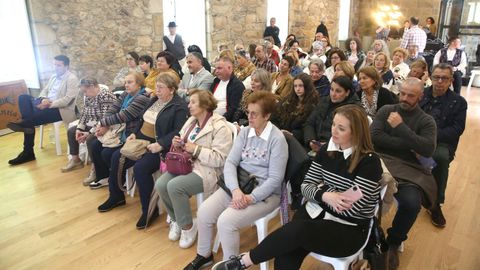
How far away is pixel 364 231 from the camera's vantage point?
5.60ft

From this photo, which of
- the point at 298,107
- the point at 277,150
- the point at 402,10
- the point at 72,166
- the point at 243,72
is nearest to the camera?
the point at 277,150

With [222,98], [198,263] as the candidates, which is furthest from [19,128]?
[198,263]

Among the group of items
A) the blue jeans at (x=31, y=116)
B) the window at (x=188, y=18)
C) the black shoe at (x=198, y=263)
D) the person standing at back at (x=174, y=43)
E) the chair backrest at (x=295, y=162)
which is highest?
the window at (x=188, y=18)

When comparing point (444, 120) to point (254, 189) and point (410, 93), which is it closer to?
point (410, 93)

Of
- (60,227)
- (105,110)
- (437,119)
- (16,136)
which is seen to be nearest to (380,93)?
(437,119)

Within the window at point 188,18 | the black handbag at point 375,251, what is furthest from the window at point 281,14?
the black handbag at point 375,251

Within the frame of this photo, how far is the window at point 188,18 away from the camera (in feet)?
21.9

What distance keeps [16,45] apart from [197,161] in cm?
414

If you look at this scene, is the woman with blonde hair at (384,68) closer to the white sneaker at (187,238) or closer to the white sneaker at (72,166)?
the white sneaker at (187,238)

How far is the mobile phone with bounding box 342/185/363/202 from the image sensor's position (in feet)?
5.36

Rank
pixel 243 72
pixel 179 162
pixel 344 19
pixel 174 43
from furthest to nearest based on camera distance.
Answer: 1. pixel 344 19
2. pixel 174 43
3. pixel 243 72
4. pixel 179 162

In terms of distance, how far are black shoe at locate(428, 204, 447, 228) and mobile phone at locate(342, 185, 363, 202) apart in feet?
4.35

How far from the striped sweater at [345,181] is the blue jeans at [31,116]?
3.33m

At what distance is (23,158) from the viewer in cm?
394
